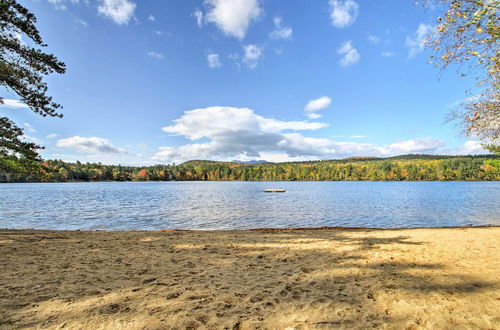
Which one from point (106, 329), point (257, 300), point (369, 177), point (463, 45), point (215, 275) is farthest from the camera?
point (369, 177)

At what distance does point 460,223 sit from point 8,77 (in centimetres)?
3175

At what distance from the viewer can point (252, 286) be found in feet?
19.7

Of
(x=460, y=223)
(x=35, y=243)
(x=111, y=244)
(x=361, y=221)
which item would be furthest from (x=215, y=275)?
(x=460, y=223)

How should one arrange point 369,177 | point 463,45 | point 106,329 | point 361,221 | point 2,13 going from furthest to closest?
1. point 369,177
2. point 361,221
3. point 2,13
4. point 463,45
5. point 106,329

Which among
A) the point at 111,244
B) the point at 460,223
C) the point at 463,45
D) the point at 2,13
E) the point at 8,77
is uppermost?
the point at 2,13

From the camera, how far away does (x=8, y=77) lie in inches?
421

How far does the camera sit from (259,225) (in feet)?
70.9

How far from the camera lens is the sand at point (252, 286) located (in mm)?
4371

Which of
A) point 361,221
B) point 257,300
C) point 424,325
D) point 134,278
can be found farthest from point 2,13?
point 361,221

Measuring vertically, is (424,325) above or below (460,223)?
above

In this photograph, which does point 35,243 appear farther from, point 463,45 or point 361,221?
point 361,221

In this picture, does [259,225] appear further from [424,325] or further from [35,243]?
[424,325]

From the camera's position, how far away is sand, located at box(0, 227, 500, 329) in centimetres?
437

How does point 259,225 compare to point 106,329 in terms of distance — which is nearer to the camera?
point 106,329
